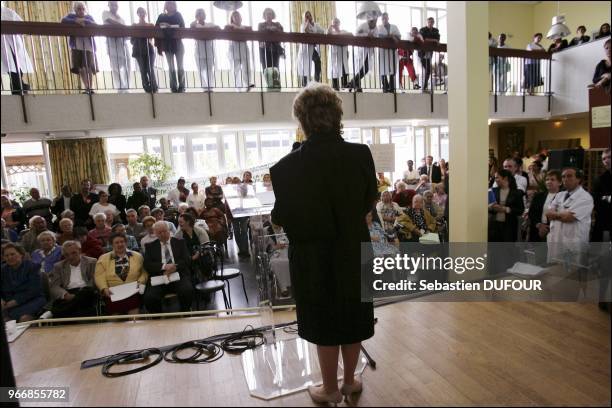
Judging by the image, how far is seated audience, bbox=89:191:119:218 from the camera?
3.91m

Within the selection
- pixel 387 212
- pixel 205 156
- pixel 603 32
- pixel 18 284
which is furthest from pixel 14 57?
pixel 603 32

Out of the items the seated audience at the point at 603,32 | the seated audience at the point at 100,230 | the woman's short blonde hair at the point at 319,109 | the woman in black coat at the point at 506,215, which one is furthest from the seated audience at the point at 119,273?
the seated audience at the point at 603,32

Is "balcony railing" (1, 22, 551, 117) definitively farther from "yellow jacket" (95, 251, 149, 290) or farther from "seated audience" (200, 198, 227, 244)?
"yellow jacket" (95, 251, 149, 290)

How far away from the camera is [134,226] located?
383 cm

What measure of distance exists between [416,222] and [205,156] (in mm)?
6730

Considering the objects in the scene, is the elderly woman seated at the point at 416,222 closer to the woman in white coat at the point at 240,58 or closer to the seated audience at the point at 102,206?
the woman in white coat at the point at 240,58

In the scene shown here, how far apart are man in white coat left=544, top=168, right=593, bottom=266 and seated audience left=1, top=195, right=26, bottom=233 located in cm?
330

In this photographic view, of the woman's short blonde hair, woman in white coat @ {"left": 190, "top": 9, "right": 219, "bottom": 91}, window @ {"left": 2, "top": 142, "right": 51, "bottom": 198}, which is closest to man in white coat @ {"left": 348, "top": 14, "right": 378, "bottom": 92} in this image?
woman in white coat @ {"left": 190, "top": 9, "right": 219, "bottom": 91}

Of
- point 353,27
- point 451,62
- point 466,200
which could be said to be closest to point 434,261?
point 466,200

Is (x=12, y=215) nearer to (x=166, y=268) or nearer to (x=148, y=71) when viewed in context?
(x=166, y=268)

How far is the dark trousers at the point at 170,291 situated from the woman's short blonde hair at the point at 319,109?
8.03 ft

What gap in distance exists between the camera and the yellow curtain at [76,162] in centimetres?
358

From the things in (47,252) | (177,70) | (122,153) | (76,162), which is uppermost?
(177,70)

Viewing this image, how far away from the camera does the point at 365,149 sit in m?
1.45
